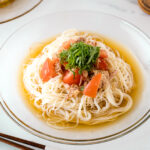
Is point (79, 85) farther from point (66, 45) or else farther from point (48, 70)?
point (66, 45)

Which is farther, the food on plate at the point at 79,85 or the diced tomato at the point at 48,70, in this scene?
the diced tomato at the point at 48,70

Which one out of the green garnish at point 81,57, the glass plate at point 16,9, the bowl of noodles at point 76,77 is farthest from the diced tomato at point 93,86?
the glass plate at point 16,9

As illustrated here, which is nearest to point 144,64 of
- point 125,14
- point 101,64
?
point 101,64

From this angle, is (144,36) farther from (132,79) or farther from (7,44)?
(7,44)

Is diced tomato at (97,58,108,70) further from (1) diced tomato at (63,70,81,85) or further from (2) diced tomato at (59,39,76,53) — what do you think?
(2) diced tomato at (59,39,76,53)

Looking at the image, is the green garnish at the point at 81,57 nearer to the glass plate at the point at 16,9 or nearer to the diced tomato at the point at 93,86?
the diced tomato at the point at 93,86

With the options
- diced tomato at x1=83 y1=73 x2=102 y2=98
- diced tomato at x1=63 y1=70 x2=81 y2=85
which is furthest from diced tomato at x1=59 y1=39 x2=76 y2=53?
diced tomato at x1=83 y1=73 x2=102 y2=98

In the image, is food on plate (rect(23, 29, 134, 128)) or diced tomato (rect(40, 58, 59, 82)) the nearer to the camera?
food on plate (rect(23, 29, 134, 128))
